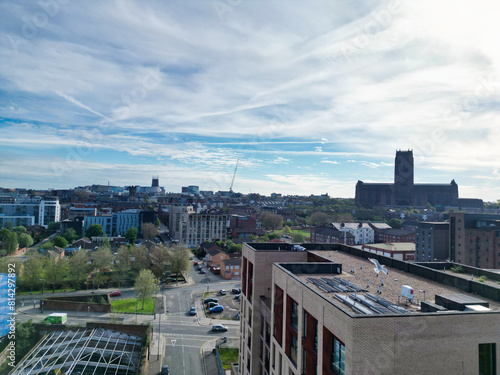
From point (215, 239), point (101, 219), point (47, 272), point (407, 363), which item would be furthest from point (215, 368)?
point (101, 219)

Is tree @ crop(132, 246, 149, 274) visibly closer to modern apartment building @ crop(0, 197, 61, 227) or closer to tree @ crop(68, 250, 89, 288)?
tree @ crop(68, 250, 89, 288)

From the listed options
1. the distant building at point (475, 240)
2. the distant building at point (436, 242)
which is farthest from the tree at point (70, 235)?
the distant building at point (475, 240)

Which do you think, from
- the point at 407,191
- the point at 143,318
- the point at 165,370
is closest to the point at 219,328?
the point at 165,370

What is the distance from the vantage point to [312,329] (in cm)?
884

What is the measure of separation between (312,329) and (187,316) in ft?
83.1

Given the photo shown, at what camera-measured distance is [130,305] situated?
33.2 meters

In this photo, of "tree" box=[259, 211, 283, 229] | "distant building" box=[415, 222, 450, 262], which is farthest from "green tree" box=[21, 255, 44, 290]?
"tree" box=[259, 211, 283, 229]

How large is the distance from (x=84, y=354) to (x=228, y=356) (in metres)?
10.0

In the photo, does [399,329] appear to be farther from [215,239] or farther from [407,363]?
[215,239]

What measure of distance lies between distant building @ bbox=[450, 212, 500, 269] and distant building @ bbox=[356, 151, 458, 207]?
9672cm

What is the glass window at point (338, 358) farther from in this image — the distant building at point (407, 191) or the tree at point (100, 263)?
the distant building at point (407, 191)

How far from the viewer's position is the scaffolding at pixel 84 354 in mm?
19219

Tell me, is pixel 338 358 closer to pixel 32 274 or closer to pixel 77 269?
→ pixel 77 269

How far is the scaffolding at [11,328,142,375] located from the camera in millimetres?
19219
